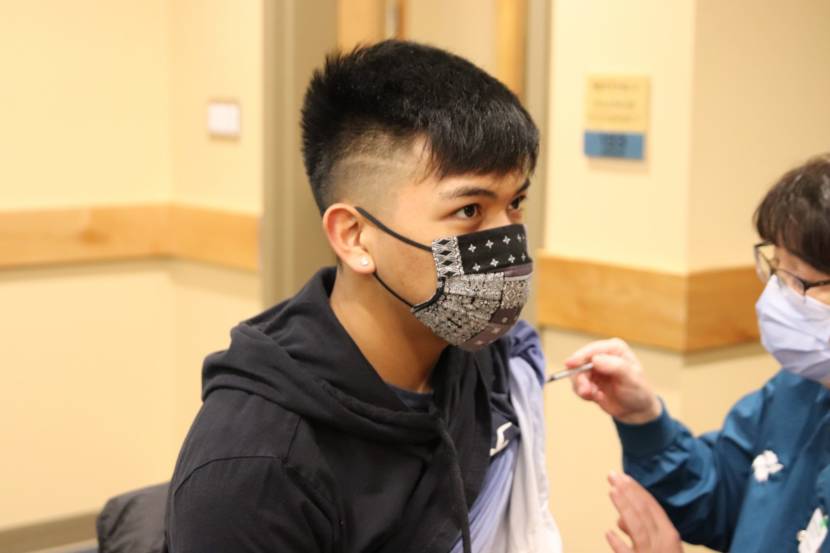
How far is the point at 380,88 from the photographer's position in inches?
63.6

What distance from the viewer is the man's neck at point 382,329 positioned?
1641 mm

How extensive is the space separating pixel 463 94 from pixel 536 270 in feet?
5.12

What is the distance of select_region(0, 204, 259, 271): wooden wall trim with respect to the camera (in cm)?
389

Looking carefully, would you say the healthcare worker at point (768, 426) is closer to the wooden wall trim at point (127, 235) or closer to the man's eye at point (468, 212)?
the man's eye at point (468, 212)

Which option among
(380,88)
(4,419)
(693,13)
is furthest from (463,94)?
(4,419)

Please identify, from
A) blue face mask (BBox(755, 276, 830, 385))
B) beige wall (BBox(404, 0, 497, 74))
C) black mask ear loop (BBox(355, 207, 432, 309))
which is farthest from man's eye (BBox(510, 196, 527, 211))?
beige wall (BBox(404, 0, 497, 74))

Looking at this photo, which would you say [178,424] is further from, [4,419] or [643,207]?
[643,207]

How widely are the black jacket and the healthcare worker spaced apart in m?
0.34

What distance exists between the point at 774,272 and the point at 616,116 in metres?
1.06

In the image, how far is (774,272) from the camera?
193 cm

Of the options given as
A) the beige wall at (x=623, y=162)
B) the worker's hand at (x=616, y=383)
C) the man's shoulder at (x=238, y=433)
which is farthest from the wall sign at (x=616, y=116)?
the man's shoulder at (x=238, y=433)

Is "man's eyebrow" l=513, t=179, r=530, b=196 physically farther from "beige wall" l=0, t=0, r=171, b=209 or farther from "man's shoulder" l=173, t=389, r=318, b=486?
"beige wall" l=0, t=0, r=171, b=209

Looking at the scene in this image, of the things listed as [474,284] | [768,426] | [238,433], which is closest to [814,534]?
[768,426]

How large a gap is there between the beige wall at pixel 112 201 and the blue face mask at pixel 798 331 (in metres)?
2.29
